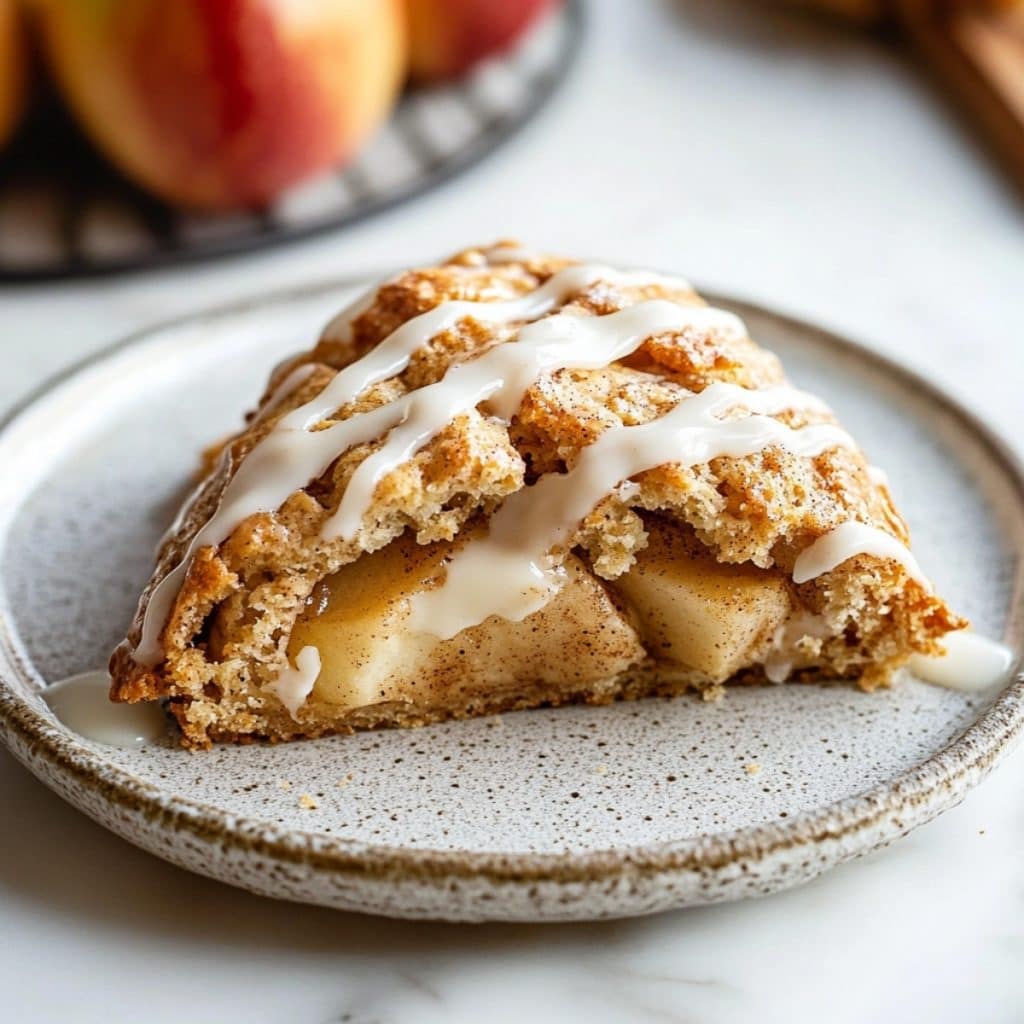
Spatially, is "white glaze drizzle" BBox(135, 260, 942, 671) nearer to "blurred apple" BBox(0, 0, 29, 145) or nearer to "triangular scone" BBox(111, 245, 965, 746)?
"triangular scone" BBox(111, 245, 965, 746)

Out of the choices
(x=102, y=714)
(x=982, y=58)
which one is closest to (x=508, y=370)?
(x=102, y=714)

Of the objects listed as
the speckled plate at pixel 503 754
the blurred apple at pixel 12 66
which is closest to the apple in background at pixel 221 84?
the blurred apple at pixel 12 66

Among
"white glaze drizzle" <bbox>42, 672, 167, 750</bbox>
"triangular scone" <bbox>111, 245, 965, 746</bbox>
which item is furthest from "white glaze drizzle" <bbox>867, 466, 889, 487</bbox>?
"white glaze drizzle" <bbox>42, 672, 167, 750</bbox>

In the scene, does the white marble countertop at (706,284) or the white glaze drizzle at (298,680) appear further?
the white glaze drizzle at (298,680)

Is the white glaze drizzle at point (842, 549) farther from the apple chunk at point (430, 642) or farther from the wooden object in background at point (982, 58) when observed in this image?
the wooden object in background at point (982, 58)

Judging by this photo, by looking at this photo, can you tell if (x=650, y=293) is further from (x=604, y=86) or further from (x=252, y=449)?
(x=604, y=86)

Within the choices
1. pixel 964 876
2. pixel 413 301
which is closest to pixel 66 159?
pixel 413 301
